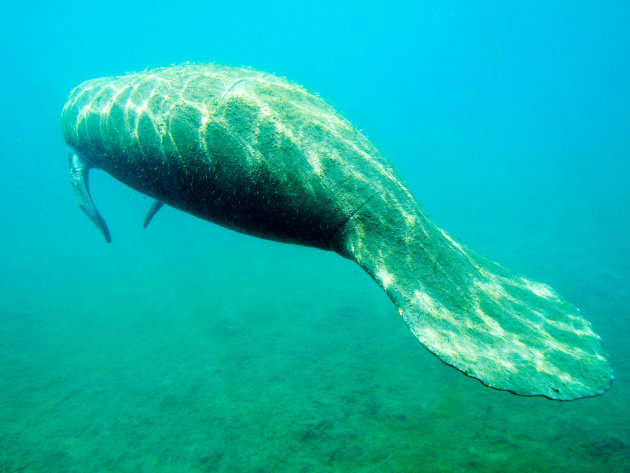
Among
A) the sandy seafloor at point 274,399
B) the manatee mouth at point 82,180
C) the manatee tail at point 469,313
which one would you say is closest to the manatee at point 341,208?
the manatee tail at point 469,313

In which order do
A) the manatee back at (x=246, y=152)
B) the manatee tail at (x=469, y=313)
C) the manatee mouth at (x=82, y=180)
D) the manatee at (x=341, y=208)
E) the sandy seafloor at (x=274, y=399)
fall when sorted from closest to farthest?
the manatee tail at (x=469, y=313) < the manatee at (x=341, y=208) < the manatee back at (x=246, y=152) < the manatee mouth at (x=82, y=180) < the sandy seafloor at (x=274, y=399)

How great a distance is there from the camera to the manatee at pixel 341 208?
2277 mm

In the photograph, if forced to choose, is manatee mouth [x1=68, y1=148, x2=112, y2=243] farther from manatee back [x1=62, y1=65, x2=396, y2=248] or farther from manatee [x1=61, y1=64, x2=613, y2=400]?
manatee [x1=61, y1=64, x2=613, y2=400]

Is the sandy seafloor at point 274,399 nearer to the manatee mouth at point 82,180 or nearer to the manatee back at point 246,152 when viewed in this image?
the manatee mouth at point 82,180

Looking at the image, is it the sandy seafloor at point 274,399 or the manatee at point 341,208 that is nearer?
the manatee at point 341,208

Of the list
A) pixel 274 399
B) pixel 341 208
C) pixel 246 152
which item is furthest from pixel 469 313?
pixel 274 399

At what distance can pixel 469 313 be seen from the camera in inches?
98.9

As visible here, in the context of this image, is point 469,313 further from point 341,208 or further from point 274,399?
point 274,399

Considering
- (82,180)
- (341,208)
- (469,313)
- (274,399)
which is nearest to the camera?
(469,313)

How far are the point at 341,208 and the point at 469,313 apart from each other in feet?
3.98

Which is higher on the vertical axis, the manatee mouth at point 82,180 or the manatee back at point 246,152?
the manatee back at point 246,152

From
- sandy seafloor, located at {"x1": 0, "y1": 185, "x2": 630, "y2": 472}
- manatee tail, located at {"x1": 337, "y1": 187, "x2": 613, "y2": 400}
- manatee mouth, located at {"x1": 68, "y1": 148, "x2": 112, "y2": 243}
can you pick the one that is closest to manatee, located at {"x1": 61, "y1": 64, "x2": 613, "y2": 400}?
manatee tail, located at {"x1": 337, "y1": 187, "x2": 613, "y2": 400}

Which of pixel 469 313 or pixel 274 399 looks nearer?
pixel 469 313

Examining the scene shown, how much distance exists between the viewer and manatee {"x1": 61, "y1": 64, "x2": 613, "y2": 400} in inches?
89.7
